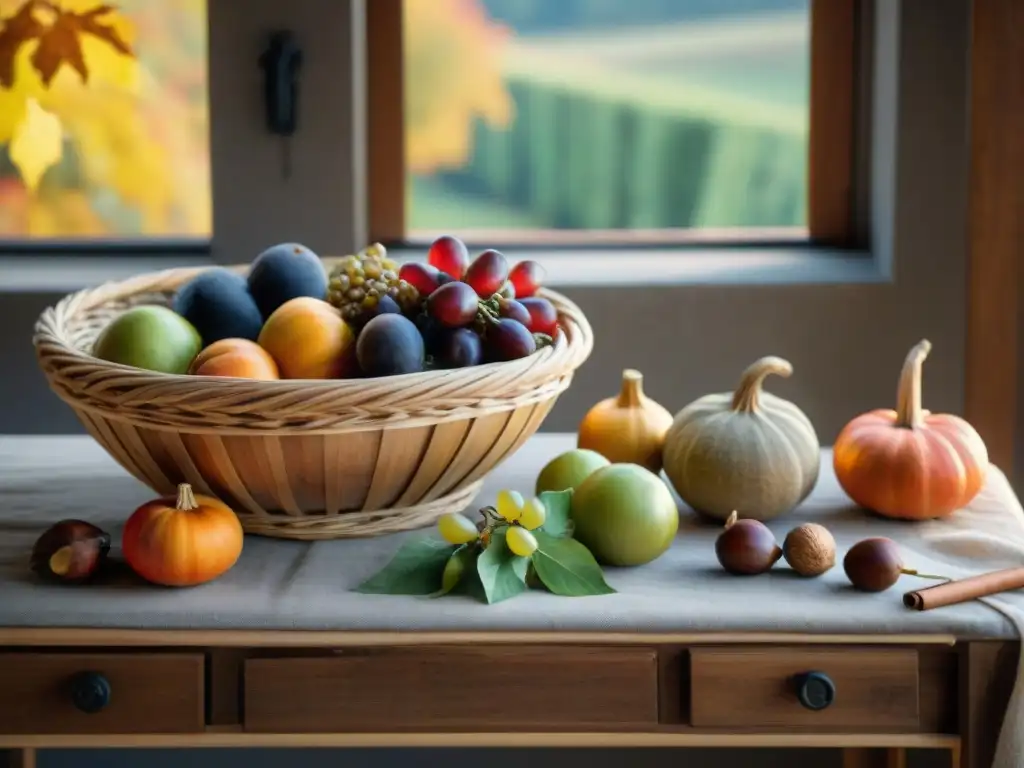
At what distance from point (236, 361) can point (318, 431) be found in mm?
115

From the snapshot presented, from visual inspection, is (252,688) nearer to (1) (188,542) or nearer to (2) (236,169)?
(1) (188,542)

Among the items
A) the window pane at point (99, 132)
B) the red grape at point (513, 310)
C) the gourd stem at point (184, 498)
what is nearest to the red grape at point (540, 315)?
the red grape at point (513, 310)

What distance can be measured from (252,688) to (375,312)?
36 cm

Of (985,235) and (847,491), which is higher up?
(985,235)

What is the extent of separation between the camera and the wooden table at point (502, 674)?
998mm

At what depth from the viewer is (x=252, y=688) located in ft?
3.31

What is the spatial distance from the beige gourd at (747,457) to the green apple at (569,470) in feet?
0.26

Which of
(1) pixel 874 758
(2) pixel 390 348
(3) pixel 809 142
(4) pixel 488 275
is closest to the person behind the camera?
(2) pixel 390 348

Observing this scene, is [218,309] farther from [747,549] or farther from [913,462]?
[913,462]

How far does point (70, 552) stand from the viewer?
1049mm

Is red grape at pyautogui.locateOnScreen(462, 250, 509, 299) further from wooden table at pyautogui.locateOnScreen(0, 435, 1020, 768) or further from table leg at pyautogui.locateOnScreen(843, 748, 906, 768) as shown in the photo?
table leg at pyautogui.locateOnScreen(843, 748, 906, 768)

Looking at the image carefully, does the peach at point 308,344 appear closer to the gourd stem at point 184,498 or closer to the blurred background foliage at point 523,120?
the gourd stem at point 184,498

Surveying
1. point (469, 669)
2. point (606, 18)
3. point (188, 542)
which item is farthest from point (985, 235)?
point (188, 542)

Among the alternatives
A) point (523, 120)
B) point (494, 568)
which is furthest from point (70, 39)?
point (494, 568)
